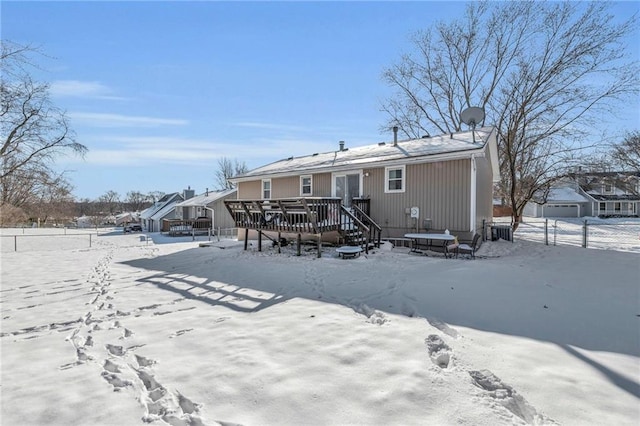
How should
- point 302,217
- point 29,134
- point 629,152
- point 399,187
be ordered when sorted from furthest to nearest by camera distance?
point 629,152
point 399,187
point 29,134
point 302,217

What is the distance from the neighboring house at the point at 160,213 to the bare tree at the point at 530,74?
29859 millimetres

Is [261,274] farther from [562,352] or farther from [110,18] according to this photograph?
[110,18]

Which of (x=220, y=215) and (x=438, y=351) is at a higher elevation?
(x=220, y=215)

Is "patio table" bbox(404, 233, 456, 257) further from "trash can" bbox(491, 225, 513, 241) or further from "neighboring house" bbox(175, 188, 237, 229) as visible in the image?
"neighboring house" bbox(175, 188, 237, 229)

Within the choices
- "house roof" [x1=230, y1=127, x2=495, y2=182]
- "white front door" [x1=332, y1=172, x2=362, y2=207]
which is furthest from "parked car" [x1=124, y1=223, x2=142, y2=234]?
"white front door" [x1=332, y1=172, x2=362, y2=207]

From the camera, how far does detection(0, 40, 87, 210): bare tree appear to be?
28.9ft

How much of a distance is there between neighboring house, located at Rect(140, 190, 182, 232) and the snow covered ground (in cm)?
3156

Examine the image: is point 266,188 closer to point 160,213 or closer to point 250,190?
point 250,190

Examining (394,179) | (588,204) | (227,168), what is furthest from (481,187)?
(227,168)

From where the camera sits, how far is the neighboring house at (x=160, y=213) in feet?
117

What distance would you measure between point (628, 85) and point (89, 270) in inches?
909

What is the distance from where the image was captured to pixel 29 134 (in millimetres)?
10102

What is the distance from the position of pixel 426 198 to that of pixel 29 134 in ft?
44.5

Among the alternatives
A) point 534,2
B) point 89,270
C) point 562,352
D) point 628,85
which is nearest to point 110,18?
point 89,270
